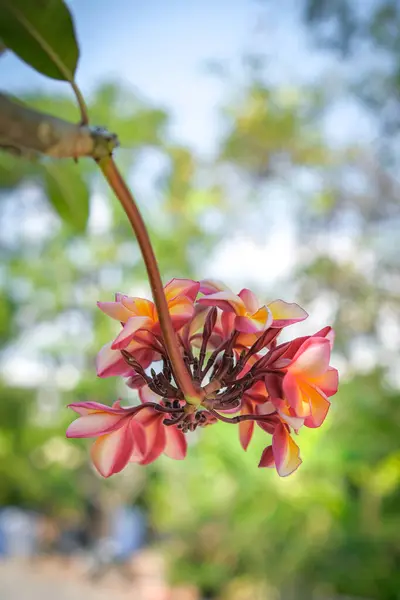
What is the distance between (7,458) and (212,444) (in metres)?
1.46

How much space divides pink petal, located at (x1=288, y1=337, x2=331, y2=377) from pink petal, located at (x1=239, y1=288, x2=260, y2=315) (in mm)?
25

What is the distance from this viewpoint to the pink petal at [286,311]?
22 centimetres

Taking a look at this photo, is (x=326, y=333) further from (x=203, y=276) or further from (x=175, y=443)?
(x=203, y=276)

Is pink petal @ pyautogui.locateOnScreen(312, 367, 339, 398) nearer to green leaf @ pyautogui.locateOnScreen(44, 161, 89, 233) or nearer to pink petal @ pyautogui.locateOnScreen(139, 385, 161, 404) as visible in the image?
pink petal @ pyautogui.locateOnScreen(139, 385, 161, 404)

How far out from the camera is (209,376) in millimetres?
211

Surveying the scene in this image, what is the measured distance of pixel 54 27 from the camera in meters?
0.25

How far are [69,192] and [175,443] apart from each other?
200 mm

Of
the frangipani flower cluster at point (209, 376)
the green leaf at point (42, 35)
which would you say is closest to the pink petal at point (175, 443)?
the frangipani flower cluster at point (209, 376)

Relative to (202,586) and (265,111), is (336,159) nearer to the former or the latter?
(265,111)

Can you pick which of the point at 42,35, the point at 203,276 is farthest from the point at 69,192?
the point at 203,276

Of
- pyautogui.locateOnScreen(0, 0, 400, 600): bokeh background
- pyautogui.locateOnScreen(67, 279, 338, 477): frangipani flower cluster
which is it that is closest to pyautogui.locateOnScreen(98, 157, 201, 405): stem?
pyautogui.locateOnScreen(67, 279, 338, 477): frangipani flower cluster

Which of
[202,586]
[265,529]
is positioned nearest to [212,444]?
[265,529]

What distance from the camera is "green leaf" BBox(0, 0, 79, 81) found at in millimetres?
240

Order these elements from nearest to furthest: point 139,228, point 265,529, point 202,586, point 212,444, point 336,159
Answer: point 139,228 < point 265,529 < point 212,444 < point 202,586 < point 336,159
